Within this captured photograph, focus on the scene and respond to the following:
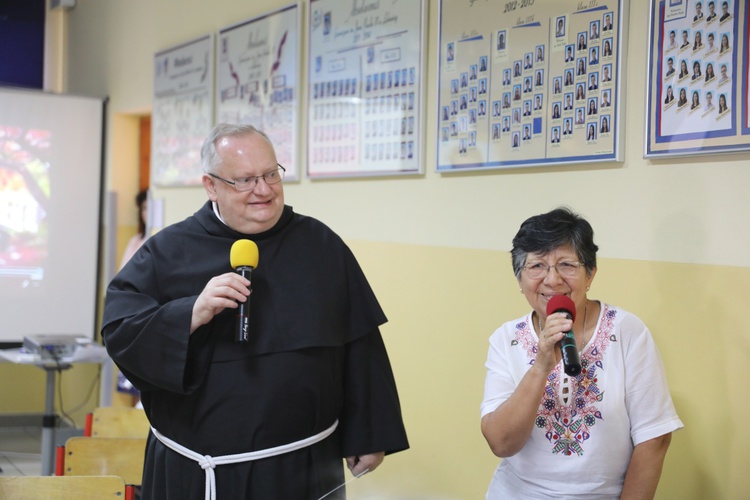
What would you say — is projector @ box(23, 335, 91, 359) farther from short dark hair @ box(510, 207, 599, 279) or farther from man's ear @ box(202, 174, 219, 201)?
short dark hair @ box(510, 207, 599, 279)

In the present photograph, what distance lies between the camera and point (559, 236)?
2.34 metres

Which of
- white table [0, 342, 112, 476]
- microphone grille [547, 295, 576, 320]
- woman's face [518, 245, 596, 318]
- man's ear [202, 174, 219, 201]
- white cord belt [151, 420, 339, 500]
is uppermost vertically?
man's ear [202, 174, 219, 201]

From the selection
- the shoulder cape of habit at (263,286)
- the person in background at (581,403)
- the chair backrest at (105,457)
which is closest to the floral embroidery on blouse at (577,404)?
the person in background at (581,403)

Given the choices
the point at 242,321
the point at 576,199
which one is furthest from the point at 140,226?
the point at 242,321

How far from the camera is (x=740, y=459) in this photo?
2.63m

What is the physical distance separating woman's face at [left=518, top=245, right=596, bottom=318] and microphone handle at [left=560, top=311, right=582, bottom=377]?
209 millimetres

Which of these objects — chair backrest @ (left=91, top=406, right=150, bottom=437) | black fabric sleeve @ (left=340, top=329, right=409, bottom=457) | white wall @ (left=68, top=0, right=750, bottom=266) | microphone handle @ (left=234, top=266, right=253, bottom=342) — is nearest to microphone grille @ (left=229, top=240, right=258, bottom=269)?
microphone handle @ (left=234, top=266, right=253, bottom=342)

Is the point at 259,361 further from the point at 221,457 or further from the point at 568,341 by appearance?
the point at 568,341

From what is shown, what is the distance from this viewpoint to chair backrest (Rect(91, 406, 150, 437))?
3830 millimetres

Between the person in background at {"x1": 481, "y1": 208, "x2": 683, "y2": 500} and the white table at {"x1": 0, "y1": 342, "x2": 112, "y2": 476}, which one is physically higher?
the person in background at {"x1": 481, "y1": 208, "x2": 683, "y2": 500}

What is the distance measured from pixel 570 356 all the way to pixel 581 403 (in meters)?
0.35

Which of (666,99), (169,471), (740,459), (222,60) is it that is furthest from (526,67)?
(222,60)

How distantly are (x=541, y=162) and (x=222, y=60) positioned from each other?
277 cm

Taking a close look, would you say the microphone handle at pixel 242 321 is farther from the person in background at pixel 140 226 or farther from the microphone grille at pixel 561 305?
the person in background at pixel 140 226
